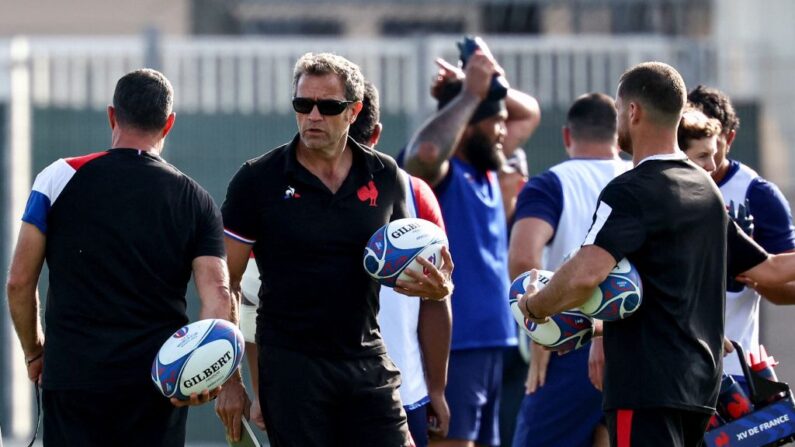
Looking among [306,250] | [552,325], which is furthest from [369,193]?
[552,325]

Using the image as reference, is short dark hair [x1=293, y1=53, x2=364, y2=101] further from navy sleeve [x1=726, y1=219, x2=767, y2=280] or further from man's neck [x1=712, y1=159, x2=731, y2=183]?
man's neck [x1=712, y1=159, x2=731, y2=183]

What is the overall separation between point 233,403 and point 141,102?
130cm

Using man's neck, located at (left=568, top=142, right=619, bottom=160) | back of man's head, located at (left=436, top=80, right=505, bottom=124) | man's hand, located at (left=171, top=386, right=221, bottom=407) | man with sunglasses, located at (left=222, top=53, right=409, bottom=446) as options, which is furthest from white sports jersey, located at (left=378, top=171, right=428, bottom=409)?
back of man's head, located at (left=436, top=80, right=505, bottom=124)

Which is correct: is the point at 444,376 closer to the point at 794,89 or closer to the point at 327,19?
the point at 794,89

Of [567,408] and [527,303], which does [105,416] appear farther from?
[567,408]

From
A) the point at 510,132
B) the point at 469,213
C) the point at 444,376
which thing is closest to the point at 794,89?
the point at 510,132

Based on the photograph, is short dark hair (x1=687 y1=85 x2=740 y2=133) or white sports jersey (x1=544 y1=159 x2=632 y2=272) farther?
white sports jersey (x1=544 y1=159 x2=632 y2=272)

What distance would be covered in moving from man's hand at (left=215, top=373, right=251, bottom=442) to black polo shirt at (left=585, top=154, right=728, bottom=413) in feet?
4.96

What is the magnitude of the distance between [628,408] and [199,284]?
1.81m

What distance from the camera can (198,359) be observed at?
551 cm

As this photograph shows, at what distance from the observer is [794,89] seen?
547 inches

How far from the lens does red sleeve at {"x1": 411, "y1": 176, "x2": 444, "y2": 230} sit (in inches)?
248

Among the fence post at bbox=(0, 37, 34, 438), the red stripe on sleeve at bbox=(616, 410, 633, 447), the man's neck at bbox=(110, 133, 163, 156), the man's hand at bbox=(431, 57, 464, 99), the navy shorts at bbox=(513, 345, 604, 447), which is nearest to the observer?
the red stripe on sleeve at bbox=(616, 410, 633, 447)

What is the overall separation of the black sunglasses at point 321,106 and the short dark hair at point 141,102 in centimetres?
58
